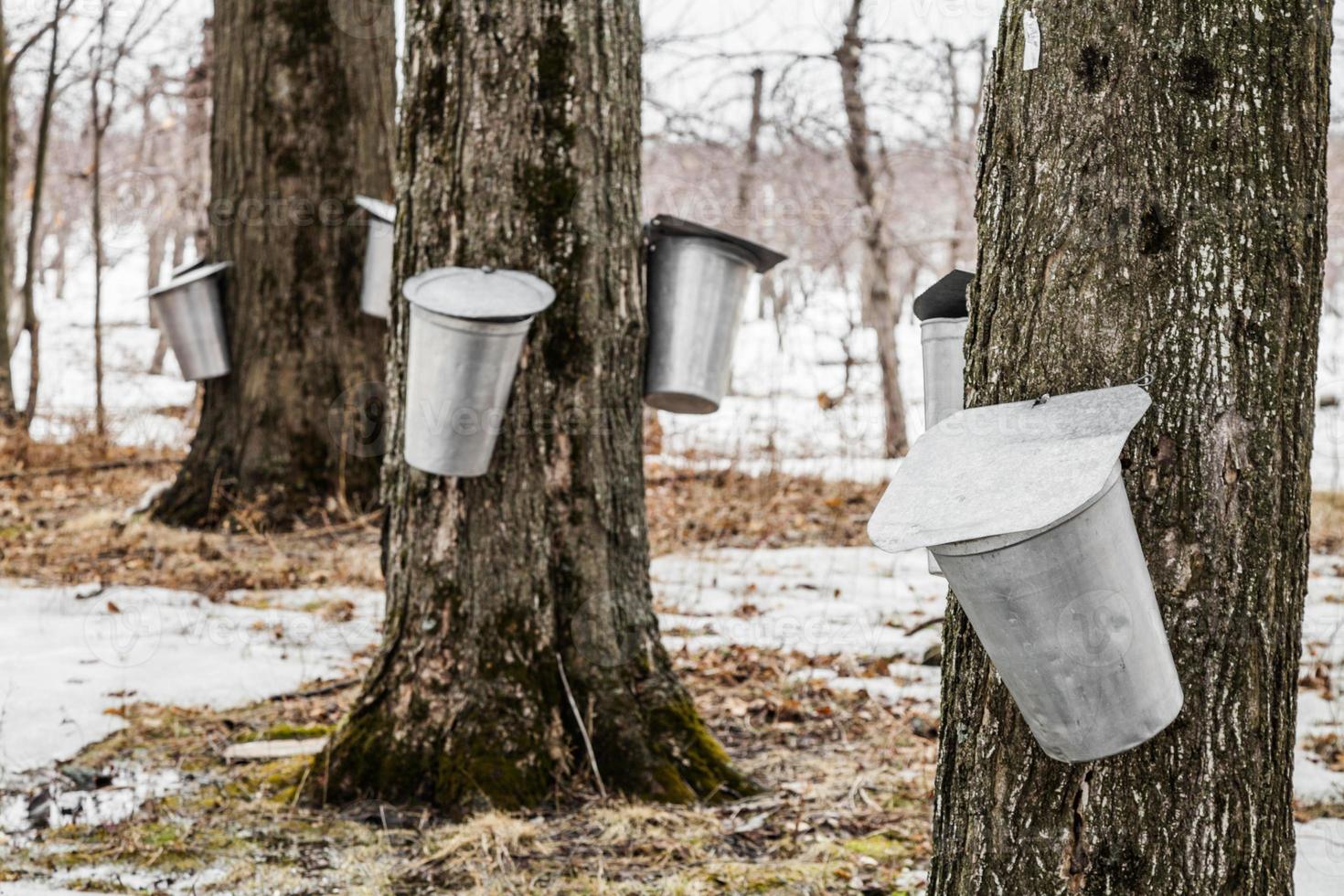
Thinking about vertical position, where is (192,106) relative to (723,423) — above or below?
above

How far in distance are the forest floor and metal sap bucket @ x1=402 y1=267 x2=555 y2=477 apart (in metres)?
0.78

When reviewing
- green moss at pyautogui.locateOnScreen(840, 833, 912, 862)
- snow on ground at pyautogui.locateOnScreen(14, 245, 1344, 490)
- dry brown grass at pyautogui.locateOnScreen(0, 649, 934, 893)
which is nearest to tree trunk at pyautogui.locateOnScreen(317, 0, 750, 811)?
dry brown grass at pyautogui.locateOnScreen(0, 649, 934, 893)

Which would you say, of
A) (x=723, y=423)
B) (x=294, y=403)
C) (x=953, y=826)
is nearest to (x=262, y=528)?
(x=294, y=403)

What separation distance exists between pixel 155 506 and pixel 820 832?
4.10m

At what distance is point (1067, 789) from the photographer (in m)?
1.41

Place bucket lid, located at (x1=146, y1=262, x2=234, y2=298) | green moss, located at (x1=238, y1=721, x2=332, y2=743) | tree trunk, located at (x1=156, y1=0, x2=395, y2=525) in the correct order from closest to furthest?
1. green moss, located at (x1=238, y1=721, x2=332, y2=743)
2. bucket lid, located at (x1=146, y1=262, x2=234, y2=298)
3. tree trunk, located at (x1=156, y1=0, x2=395, y2=525)

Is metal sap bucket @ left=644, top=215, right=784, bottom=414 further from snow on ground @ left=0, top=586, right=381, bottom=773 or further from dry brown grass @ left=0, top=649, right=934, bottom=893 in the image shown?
snow on ground @ left=0, top=586, right=381, bottom=773

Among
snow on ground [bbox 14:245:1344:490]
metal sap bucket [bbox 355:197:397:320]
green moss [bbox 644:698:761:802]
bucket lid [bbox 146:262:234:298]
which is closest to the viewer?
green moss [bbox 644:698:761:802]

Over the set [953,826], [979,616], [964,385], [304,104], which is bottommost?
[953,826]

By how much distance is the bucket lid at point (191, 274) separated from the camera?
190 inches

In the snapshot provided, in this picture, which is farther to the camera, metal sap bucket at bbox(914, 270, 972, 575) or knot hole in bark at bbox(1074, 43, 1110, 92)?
metal sap bucket at bbox(914, 270, 972, 575)

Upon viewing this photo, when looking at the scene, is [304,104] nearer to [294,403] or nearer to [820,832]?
[294,403]

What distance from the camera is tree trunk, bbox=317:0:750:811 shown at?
2.54 m

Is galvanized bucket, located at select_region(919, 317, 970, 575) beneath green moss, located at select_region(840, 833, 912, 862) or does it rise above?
above
